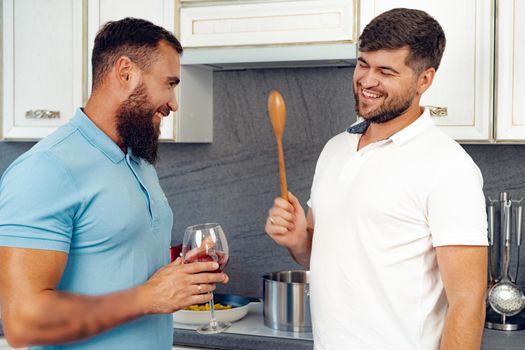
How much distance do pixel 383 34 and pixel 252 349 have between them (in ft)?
3.71

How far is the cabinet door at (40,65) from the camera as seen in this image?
2.82 m

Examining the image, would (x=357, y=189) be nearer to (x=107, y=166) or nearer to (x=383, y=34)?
(x=383, y=34)

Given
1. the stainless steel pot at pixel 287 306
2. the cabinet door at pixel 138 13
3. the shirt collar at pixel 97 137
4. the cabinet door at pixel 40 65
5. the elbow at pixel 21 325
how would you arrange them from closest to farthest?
the elbow at pixel 21 325, the shirt collar at pixel 97 137, the stainless steel pot at pixel 287 306, the cabinet door at pixel 138 13, the cabinet door at pixel 40 65

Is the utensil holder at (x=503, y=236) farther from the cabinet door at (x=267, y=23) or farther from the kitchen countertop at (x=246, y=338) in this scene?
the cabinet door at (x=267, y=23)

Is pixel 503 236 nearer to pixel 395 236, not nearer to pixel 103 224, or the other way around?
pixel 395 236

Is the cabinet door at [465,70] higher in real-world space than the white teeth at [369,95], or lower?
higher

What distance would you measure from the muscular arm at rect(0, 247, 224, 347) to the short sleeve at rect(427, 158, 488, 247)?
2.04ft

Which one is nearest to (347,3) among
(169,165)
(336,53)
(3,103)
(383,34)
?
(336,53)

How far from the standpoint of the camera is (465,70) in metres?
2.39

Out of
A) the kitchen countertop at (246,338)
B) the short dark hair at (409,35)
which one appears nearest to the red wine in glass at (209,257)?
the short dark hair at (409,35)

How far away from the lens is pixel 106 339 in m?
1.60

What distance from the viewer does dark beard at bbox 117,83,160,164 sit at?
1693mm

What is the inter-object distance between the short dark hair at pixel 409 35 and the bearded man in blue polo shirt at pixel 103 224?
0.49m

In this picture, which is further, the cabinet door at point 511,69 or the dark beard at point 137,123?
the cabinet door at point 511,69
